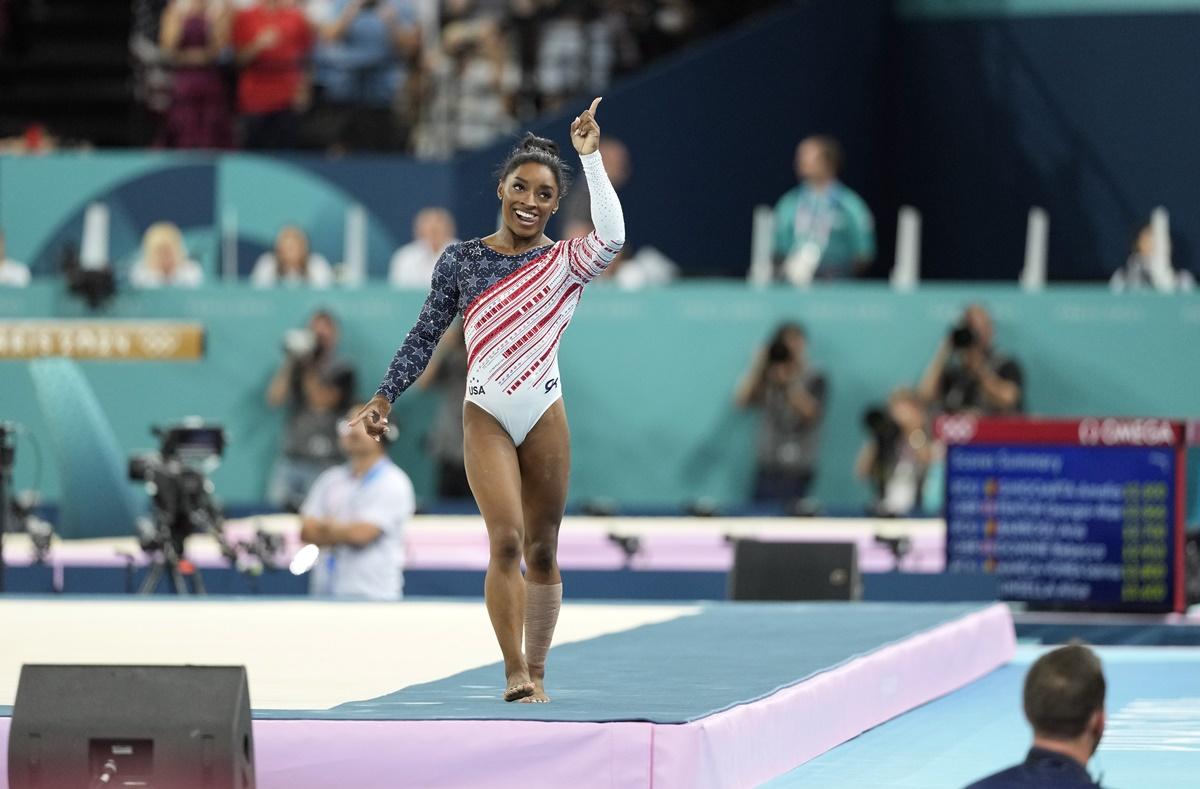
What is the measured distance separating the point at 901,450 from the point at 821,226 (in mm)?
1655

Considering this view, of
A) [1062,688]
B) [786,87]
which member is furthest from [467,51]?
[1062,688]

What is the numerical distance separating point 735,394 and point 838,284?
0.93 m

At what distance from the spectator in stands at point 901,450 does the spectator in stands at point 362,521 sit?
4033mm

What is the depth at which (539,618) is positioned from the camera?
250 inches

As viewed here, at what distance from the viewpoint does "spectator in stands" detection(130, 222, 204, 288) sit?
1486 cm

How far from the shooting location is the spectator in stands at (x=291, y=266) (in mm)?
14977

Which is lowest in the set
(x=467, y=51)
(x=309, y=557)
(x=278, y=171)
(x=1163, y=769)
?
(x=1163, y=769)

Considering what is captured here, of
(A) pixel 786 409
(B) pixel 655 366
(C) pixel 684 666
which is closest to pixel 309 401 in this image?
(B) pixel 655 366

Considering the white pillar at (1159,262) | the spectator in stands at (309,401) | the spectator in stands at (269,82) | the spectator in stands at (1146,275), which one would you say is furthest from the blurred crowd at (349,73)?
the white pillar at (1159,262)

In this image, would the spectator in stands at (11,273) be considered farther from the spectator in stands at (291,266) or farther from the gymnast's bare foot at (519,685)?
the gymnast's bare foot at (519,685)

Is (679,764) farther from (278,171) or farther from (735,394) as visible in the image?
(278,171)

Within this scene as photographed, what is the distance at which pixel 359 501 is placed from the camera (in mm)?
10312

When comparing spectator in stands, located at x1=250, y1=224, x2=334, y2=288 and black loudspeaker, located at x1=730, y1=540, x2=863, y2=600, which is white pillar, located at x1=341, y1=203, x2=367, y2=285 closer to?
spectator in stands, located at x1=250, y1=224, x2=334, y2=288

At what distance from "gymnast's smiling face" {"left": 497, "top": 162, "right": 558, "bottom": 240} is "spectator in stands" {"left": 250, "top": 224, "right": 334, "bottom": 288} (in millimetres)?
8584
